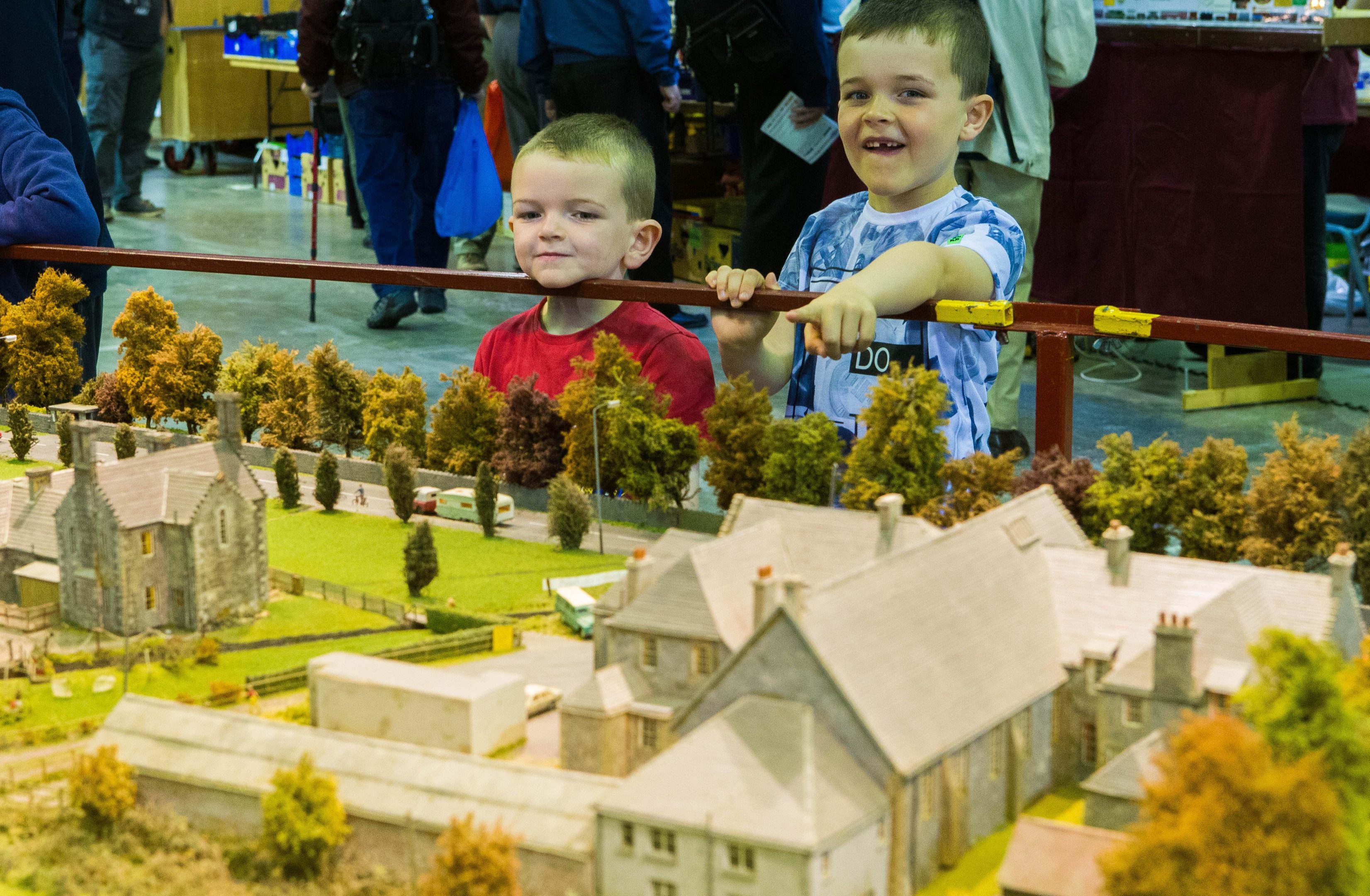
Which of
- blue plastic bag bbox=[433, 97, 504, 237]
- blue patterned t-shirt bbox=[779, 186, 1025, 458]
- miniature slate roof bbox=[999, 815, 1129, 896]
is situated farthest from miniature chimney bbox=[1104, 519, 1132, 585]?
Result: blue plastic bag bbox=[433, 97, 504, 237]

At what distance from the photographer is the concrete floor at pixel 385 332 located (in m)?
9.88

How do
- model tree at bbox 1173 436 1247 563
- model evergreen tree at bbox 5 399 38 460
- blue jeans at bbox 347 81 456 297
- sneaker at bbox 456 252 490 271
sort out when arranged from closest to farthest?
model tree at bbox 1173 436 1247 563 < model evergreen tree at bbox 5 399 38 460 < blue jeans at bbox 347 81 456 297 < sneaker at bbox 456 252 490 271

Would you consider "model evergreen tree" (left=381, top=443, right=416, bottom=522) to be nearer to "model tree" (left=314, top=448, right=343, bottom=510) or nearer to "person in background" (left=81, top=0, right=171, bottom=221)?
"model tree" (left=314, top=448, right=343, bottom=510)

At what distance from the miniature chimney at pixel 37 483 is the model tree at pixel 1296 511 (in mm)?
2606

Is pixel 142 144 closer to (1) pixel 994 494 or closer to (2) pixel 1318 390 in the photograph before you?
(2) pixel 1318 390

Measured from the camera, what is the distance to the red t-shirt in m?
4.41

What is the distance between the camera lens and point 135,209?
1816 centimetres

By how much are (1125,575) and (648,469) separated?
1.47m

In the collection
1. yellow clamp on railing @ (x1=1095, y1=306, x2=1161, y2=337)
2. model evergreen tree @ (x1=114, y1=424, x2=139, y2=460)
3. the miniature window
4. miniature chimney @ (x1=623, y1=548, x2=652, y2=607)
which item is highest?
yellow clamp on railing @ (x1=1095, y1=306, x2=1161, y2=337)

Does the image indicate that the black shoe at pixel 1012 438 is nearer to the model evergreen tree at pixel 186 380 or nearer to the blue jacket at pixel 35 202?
the model evergreen tree at pixel 186 380

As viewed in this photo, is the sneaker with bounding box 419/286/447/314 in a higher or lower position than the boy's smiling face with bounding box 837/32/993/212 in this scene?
lower

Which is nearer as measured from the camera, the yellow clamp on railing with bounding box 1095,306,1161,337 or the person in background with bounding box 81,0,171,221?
the yellow clamp on railing with bounding box 1095,306,1161,337

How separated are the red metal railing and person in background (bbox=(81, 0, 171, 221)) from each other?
12435mm

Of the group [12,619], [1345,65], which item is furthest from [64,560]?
[1345,65]
